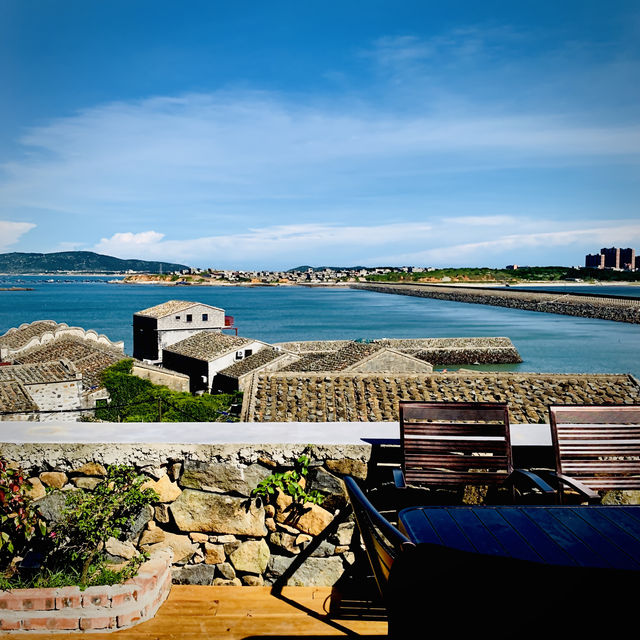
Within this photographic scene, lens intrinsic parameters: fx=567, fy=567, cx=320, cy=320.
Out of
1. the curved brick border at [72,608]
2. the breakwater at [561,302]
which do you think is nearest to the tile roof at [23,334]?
the curved brick border at [72,608]

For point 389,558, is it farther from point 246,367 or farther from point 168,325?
point 168,325

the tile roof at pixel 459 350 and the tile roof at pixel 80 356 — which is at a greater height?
the tile roof at pixel 80 356

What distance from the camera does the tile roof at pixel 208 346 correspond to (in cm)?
3125

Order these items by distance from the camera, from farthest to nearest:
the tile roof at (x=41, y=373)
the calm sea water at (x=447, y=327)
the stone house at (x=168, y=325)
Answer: the calm sea water at (x=447, y=327), the stone house at (x=168, y=325), the tile roof at (x=41, y=373)

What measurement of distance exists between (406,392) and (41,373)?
43.0 feet

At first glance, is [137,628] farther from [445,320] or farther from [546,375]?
[445,320]

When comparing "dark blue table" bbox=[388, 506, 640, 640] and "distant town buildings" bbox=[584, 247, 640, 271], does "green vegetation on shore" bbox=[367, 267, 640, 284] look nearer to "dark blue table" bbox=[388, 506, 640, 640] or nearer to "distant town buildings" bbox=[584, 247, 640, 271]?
"distant town buildings" bbox=[584, 247, 640, 271]

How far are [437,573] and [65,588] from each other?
1.95 metres

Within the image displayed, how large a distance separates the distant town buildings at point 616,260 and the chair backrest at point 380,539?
199 metres

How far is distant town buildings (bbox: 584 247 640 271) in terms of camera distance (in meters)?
179

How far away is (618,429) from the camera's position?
2.86m

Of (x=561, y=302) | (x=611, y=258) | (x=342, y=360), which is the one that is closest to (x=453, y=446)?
(x=342, y=360)

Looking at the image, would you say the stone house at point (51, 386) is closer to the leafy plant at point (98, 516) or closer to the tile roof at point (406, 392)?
the tile roof at point (406, 392)

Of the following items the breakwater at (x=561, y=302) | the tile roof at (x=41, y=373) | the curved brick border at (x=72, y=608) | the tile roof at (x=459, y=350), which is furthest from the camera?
the breakwater at (x=561, y=302)
